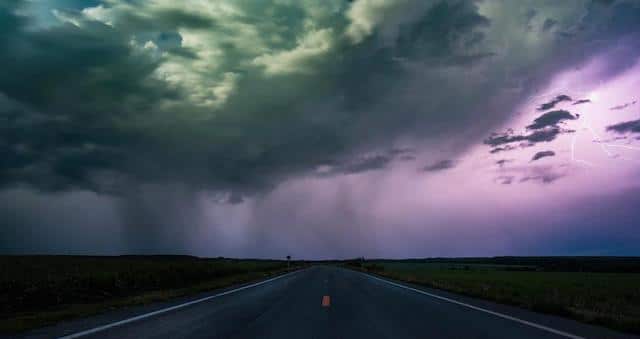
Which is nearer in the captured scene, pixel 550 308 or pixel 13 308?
pixel 550 308

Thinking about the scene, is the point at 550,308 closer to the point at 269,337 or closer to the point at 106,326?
the point at 269,337

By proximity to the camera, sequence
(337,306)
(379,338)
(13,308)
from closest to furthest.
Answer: (379,338), (337,306), (13,308)

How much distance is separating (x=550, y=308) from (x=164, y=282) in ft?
69.7

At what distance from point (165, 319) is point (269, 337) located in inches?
141

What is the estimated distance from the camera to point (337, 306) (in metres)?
12.4

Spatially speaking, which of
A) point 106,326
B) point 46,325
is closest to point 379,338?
point 106,326

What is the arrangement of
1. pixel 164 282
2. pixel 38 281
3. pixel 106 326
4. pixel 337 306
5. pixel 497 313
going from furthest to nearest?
pixel 164 282 → pixel 38 281 → pixel 337 306 → pixel 497 313 → pixel 106 326

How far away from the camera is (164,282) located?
2627 cm

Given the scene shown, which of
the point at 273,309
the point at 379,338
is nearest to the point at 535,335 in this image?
the point at 379,338

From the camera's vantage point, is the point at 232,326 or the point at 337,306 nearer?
the point at 232,326

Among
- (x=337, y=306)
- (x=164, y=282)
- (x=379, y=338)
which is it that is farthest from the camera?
(x=164, y=282)

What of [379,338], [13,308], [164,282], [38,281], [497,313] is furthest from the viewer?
[164,282]

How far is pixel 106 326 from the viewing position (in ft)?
28.0

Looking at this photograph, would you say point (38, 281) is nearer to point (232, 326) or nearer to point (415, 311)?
point (232, 326)
